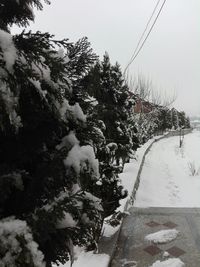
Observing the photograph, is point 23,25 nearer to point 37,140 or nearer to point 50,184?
point 37,140

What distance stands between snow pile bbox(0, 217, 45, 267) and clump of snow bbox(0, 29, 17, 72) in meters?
0.60

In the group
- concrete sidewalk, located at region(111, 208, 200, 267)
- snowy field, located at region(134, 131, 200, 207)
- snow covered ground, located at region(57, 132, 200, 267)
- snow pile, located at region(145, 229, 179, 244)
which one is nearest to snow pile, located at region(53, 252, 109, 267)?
snow covered ground, located at region(57, 132, 200, 267)

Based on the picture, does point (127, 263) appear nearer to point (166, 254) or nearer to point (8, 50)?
point (166, 254)

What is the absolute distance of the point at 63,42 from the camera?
171cm

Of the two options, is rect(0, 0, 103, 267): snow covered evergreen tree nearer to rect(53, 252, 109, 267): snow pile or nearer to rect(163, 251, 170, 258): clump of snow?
rect(53, 252, 109, 267): snow pile

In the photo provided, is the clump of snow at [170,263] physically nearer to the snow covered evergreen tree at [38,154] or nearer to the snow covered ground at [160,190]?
the snow covered ground at [160,190]

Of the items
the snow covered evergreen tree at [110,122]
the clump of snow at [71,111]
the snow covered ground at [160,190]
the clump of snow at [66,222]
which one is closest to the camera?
the clump of snow at [66,222]

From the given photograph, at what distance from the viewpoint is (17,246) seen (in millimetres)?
1356

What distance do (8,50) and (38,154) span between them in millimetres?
576

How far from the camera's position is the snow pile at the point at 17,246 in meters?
1.34

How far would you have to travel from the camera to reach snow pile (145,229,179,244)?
5.20 metres

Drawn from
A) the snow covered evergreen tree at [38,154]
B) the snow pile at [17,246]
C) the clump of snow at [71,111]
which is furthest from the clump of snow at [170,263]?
the snow pile at [17,246]

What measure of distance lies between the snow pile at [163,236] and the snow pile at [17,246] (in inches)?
158

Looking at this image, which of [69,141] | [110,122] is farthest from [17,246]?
[110,122]
